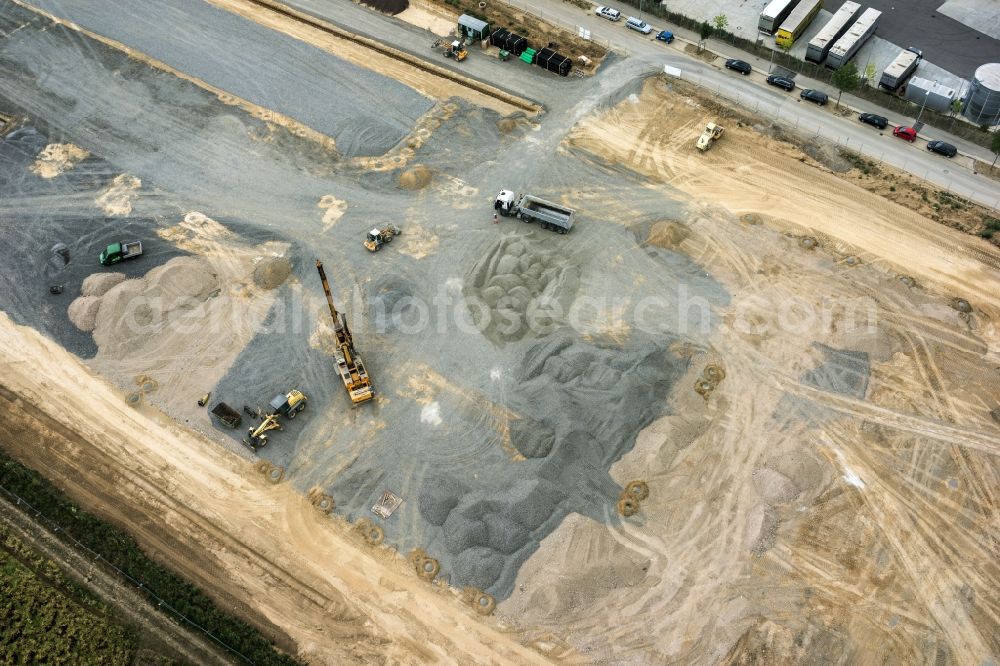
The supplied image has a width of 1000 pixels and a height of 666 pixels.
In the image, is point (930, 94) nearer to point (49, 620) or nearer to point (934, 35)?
point (934, 35)

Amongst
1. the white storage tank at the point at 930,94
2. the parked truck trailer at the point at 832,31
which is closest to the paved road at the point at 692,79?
the white storage tank at the point at 930,94

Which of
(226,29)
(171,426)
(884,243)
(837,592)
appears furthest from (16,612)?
(884,243)

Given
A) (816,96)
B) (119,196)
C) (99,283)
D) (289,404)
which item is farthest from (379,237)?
(816,96)

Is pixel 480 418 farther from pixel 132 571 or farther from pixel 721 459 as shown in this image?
pixel 132 571

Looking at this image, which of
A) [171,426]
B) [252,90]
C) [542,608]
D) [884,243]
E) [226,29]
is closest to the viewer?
[542,608]

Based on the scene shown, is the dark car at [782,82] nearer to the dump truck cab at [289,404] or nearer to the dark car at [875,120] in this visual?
the dark car at [875,120]

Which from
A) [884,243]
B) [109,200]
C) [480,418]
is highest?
[884,243]
